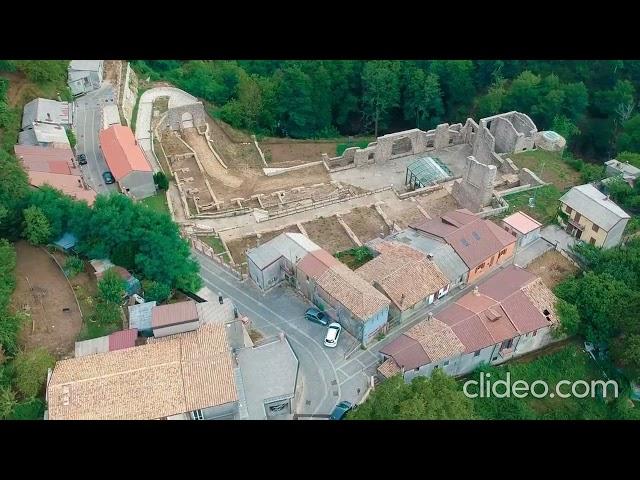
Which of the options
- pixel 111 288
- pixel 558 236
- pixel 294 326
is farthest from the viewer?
pixel 558 236

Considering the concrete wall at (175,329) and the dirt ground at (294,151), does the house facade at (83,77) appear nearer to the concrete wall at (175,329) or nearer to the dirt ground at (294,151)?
the dirt ground at (294,151)

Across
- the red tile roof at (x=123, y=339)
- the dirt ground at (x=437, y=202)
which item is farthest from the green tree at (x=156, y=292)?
the dirt ground at (x=437, y=202)

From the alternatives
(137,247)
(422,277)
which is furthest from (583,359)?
(137,247)

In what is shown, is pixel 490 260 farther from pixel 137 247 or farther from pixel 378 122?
pixel 378 122

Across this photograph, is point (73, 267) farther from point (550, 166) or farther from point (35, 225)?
point (550, 166)

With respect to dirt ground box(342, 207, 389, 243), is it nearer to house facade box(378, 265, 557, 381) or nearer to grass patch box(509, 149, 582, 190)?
house facade box(378, 265, 557, 381)

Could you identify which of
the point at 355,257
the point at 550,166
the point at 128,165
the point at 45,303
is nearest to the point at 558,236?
the point at 550,166

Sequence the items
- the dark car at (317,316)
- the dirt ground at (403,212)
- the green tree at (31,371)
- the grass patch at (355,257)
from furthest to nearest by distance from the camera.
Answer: the dirt ground at (403,212) → the grass patch at (355,257) → the dark car at (317,316) → the green tree at (31,371)
